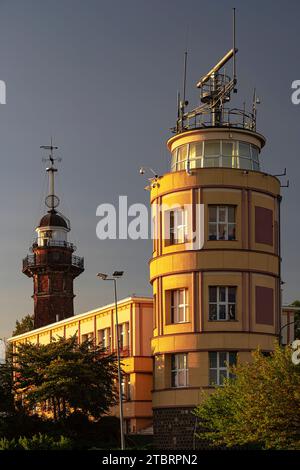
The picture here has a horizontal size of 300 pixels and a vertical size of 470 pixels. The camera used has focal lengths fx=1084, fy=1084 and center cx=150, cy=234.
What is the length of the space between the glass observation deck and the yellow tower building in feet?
0.20

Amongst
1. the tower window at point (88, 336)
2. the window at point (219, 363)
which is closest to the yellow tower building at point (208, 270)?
the window at point (219, 363)

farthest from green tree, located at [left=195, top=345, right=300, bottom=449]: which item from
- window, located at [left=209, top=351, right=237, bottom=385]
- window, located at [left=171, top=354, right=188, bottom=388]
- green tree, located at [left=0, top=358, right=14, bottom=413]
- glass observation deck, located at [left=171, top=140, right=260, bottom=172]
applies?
green tree, located at [left=0, top=358, right=14, bottom=413]

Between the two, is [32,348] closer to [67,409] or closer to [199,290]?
[67,409]

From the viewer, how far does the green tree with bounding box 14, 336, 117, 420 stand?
6706 cm

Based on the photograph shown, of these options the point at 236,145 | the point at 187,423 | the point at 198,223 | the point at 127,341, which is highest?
the point at 236,145

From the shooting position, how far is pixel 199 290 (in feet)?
204

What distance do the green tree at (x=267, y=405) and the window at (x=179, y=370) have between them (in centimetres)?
998

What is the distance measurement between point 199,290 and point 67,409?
46.9ft

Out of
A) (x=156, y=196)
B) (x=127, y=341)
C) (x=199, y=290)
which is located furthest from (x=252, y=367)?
(x=127, y=341)

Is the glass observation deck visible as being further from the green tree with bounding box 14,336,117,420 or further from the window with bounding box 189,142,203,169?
the green tree with bounding box 14,336,117,420

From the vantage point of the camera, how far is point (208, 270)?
62.2 metres

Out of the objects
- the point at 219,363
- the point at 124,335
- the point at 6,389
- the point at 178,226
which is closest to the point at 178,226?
the point at 178,226

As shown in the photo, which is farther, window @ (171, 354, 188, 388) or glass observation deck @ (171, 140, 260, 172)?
glass observation deck @ (171, 140, 260, 172)

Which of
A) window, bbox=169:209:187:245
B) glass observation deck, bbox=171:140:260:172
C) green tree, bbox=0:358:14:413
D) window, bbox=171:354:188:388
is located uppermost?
glass observation deck, bbox=171:140:260:172
